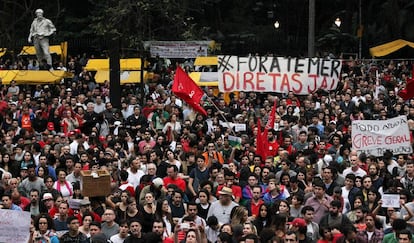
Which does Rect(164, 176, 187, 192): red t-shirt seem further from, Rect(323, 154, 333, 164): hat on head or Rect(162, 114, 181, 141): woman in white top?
Rect(162, 114, 181, 141): woman in white top

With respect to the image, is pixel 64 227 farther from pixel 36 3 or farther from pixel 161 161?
pixel 36 3

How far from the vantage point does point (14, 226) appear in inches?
477

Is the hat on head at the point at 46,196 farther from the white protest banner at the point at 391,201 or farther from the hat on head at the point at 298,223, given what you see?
the white protest banner at the point at 391,201

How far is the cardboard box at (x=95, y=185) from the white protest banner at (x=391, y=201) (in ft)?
11.7

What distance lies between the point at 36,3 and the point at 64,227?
23851mm

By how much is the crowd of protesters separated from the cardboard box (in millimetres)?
102

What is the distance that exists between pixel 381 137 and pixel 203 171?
126 inches

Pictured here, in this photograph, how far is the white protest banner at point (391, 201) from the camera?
1413 centimetres

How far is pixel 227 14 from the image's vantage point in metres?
46.8

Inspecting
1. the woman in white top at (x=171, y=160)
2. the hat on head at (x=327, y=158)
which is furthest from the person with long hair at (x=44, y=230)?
the hat on head at (x=327, y=158)

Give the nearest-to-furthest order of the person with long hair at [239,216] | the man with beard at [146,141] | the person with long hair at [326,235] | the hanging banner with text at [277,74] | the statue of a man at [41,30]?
1. the person with long hair at [326,235]
2. the person with long hair at [239,216]
3. the man with beard at [146,141]
4. the hanging banner with text at [277,74]
5. the statue of a man at [41,30]

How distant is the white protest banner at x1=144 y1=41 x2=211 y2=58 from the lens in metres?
28.0

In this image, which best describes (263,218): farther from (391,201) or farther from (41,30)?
(41,30)

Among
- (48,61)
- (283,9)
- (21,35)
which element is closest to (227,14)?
(283,9)
